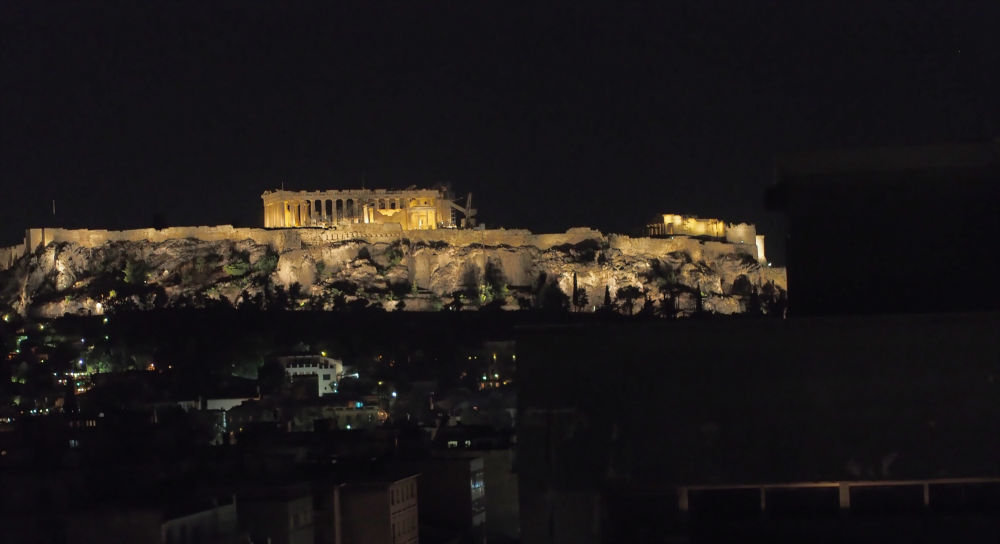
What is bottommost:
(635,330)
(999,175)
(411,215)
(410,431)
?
(410,431)

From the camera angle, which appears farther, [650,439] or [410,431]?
[410,431]

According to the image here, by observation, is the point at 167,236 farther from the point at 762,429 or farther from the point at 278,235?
the point at 762,429

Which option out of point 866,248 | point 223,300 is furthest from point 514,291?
point 866,248

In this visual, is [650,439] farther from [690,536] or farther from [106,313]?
[106,313]

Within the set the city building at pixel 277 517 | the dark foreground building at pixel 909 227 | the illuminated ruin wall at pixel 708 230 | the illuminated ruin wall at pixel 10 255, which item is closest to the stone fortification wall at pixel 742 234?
the illuminated ruin wall at pixel 708 230

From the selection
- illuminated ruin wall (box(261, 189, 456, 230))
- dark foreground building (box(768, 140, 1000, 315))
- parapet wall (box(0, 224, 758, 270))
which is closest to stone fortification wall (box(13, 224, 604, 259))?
parapet wall (box(0, 224, 758, 270))

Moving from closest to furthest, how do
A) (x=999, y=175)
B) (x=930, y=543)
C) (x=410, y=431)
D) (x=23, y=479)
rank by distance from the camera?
(x=930, y=543), (x=999, y=175), (x=23, y=479), (x=410, y=431)

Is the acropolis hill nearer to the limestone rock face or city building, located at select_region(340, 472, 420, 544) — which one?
the limestone rock face
